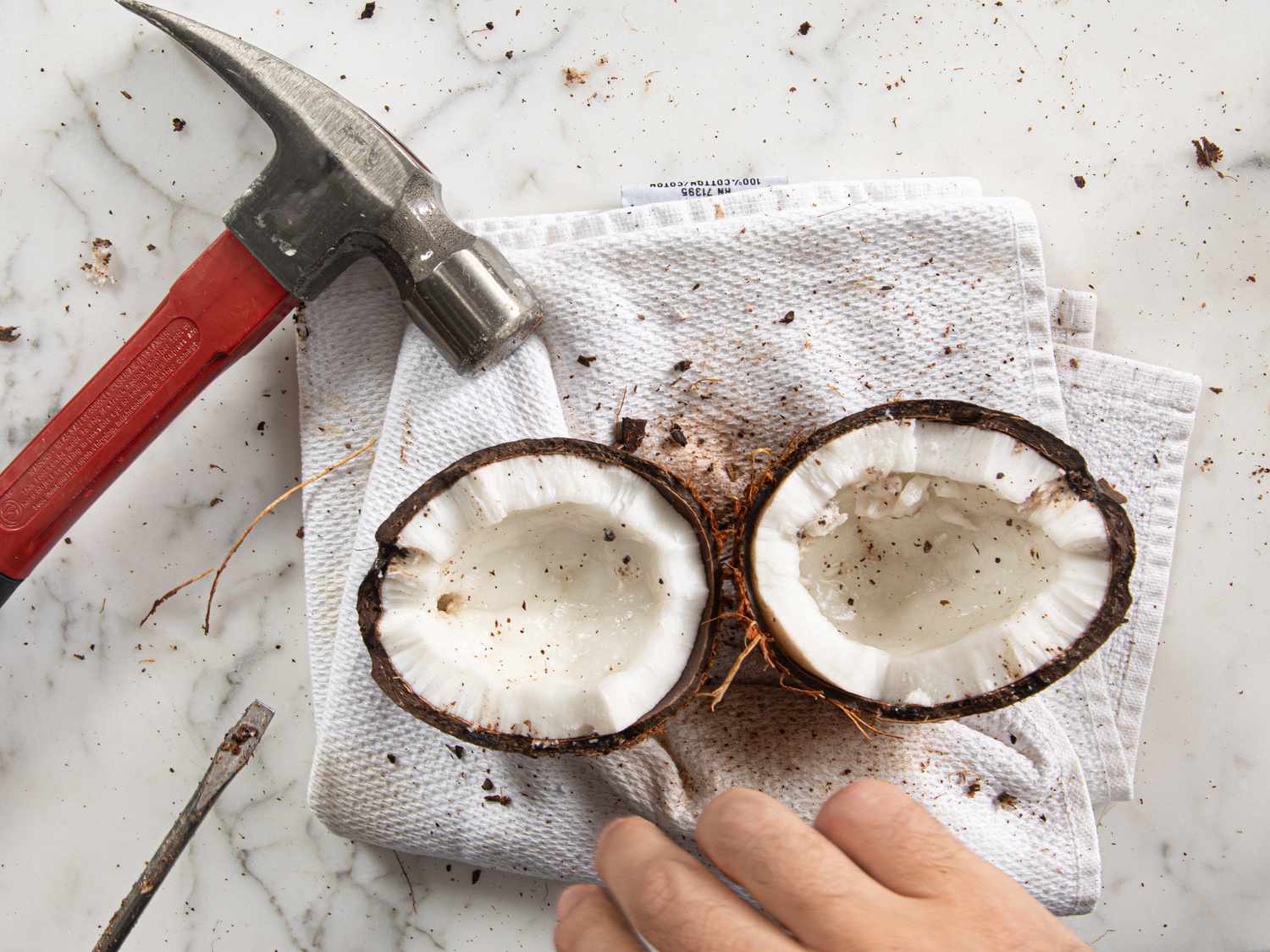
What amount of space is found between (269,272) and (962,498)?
0.72 meters

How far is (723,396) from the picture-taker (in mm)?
1034

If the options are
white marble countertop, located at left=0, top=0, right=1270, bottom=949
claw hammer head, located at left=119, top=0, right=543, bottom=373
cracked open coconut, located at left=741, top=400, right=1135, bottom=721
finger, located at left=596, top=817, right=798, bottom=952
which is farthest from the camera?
white marble countertop, located at left=0, top=0, right=1270, bottom=949

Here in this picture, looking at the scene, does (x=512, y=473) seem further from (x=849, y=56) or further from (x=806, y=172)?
(x=849, y=56)

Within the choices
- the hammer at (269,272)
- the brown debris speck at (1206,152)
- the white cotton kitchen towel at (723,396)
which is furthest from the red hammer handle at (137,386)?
the brown debris speck at (1206,152)

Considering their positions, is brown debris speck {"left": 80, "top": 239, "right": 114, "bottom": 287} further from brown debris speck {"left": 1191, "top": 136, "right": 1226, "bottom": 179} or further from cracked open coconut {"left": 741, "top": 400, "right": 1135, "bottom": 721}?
brown debris speck {"left": 1191, "top": 136, "right": 1226, "bottom": 179}

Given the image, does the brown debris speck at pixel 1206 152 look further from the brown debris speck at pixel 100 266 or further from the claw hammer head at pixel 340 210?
the brown debris speck at pixel 100 266

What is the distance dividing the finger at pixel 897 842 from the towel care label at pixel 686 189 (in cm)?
68

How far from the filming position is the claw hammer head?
907mm

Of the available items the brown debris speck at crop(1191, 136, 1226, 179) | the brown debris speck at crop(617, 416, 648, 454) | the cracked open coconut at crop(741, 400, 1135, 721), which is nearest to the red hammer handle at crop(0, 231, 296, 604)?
the brown debris speck at crop(617, 416, 648, 454)

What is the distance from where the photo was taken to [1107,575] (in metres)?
0.81

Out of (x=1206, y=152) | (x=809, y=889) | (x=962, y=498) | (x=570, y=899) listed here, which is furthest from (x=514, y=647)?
(x=1206, y=152)

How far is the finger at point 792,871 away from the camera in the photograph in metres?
0.69

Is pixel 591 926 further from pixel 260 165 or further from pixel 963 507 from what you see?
pixel 260 165

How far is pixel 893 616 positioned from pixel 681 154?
0.60 meters
